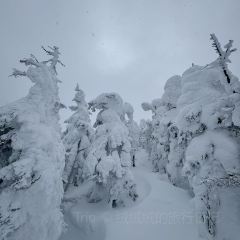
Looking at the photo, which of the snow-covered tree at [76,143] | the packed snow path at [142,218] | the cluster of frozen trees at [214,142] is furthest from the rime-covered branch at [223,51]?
the snow-covered tree at [76,143]

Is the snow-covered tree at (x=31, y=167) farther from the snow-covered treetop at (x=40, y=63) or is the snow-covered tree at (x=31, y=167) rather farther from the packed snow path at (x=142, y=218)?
the packed snow path at (x=142, y=218)

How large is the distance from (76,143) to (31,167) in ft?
52.4

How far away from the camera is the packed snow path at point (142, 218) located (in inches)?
609

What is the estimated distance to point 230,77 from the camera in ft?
39.2

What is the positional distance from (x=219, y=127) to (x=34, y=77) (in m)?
9.90

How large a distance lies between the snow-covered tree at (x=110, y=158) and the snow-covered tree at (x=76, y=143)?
2.30 metres

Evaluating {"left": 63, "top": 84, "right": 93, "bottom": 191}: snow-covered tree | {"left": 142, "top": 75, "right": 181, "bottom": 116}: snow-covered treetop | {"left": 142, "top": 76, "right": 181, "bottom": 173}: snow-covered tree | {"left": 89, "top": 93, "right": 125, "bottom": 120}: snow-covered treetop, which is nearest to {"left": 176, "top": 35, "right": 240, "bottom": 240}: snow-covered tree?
{"left": 89, "top": 93, "right": 125, "bottom": 120}: snow-covered treetop

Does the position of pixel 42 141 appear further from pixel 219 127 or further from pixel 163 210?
pixel 163 210

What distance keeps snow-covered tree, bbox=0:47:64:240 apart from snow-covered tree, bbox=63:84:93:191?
40.6 feet

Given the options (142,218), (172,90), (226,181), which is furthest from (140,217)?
(172,90)

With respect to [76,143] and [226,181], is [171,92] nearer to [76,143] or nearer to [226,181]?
[76,143]

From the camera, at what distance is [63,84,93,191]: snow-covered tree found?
24.9 meters

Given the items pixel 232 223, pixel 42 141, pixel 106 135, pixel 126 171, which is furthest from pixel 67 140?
pixel 232 223

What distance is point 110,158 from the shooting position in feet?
66.7
